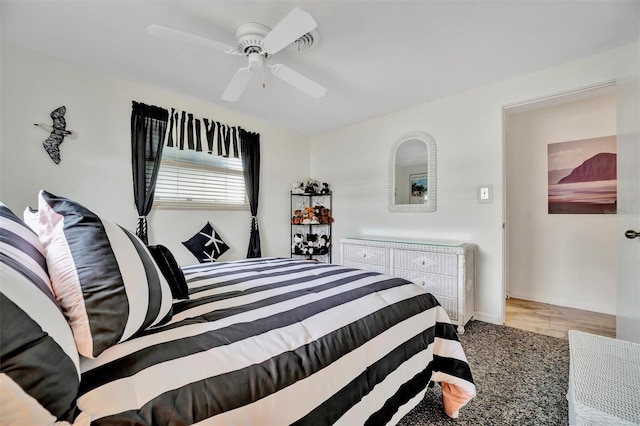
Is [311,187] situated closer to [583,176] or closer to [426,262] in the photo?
[426,262]

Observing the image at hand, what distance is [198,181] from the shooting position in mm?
3264

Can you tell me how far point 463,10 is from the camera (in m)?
1.76

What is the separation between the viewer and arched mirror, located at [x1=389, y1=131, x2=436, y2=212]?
322 centimetres

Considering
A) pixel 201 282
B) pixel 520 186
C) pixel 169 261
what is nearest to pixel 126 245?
pixel 169 261

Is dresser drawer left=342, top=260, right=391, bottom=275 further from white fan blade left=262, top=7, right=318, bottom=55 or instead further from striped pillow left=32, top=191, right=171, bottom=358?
striped pillow left=32, top=191, right=171, bottom=358

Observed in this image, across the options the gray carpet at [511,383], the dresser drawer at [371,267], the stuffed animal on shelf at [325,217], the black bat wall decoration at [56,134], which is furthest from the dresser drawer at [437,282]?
the black bat wall decoration at [56,134]

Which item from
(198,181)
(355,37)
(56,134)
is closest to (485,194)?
(355,37)

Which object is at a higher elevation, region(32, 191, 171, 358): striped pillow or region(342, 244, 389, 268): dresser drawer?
region(32, 191, 171, 358): striped pillow

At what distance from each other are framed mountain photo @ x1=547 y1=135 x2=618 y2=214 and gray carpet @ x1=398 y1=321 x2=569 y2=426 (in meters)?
1.74

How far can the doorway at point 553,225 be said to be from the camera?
120 inches

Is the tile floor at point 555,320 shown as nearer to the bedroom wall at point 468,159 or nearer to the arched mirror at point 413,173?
the bedroom wall at point 468,159

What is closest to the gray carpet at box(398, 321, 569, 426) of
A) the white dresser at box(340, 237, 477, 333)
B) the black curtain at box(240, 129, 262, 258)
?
the white dresser at box(340, 237, 477, 333)

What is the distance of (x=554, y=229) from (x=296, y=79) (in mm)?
3536

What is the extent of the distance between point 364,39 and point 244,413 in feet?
7.53
